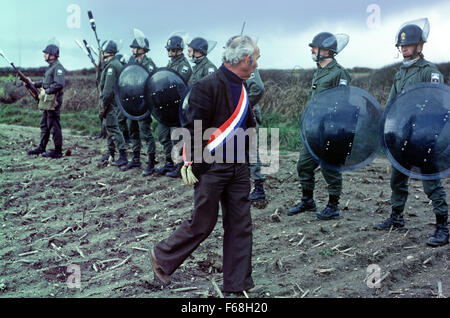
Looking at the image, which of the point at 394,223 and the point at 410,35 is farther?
the point at 394,223

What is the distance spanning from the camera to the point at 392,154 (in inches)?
192

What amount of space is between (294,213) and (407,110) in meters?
2.11

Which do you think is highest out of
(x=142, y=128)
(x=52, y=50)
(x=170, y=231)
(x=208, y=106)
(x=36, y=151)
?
(x=52, y=50)

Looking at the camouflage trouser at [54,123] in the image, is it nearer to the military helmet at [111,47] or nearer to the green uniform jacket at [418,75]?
the military helmet at [111,47]

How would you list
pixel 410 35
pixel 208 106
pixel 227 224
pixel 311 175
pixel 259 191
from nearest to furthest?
pixel 208 106 → pixel 227 224 → pixel 410 35 → pixel 311 175 → pixel 259 191

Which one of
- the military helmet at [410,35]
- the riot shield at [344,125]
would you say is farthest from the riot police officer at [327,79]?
the military helmet at [410,35]

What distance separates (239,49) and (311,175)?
2791 mm

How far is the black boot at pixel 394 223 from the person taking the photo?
5602 millimetres

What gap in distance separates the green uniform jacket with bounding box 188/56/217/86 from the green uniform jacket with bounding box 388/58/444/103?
2948mm

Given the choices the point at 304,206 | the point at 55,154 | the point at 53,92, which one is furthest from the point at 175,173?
the point at 53,92

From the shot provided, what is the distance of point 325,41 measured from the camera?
5.86 m

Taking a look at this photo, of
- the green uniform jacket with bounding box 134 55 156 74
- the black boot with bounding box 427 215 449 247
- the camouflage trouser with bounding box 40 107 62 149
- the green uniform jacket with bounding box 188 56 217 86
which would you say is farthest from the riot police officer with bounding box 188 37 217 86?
the black boot with bounding box 427 215 449 247

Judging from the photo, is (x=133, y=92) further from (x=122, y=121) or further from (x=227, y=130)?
(x=227, y=130)

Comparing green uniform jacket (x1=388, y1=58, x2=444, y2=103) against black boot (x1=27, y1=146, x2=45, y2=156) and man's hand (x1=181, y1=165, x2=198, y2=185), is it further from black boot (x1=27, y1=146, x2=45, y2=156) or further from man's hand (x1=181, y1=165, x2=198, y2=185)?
black boot (x1=27, y1=146, x2=45, y2=156)
